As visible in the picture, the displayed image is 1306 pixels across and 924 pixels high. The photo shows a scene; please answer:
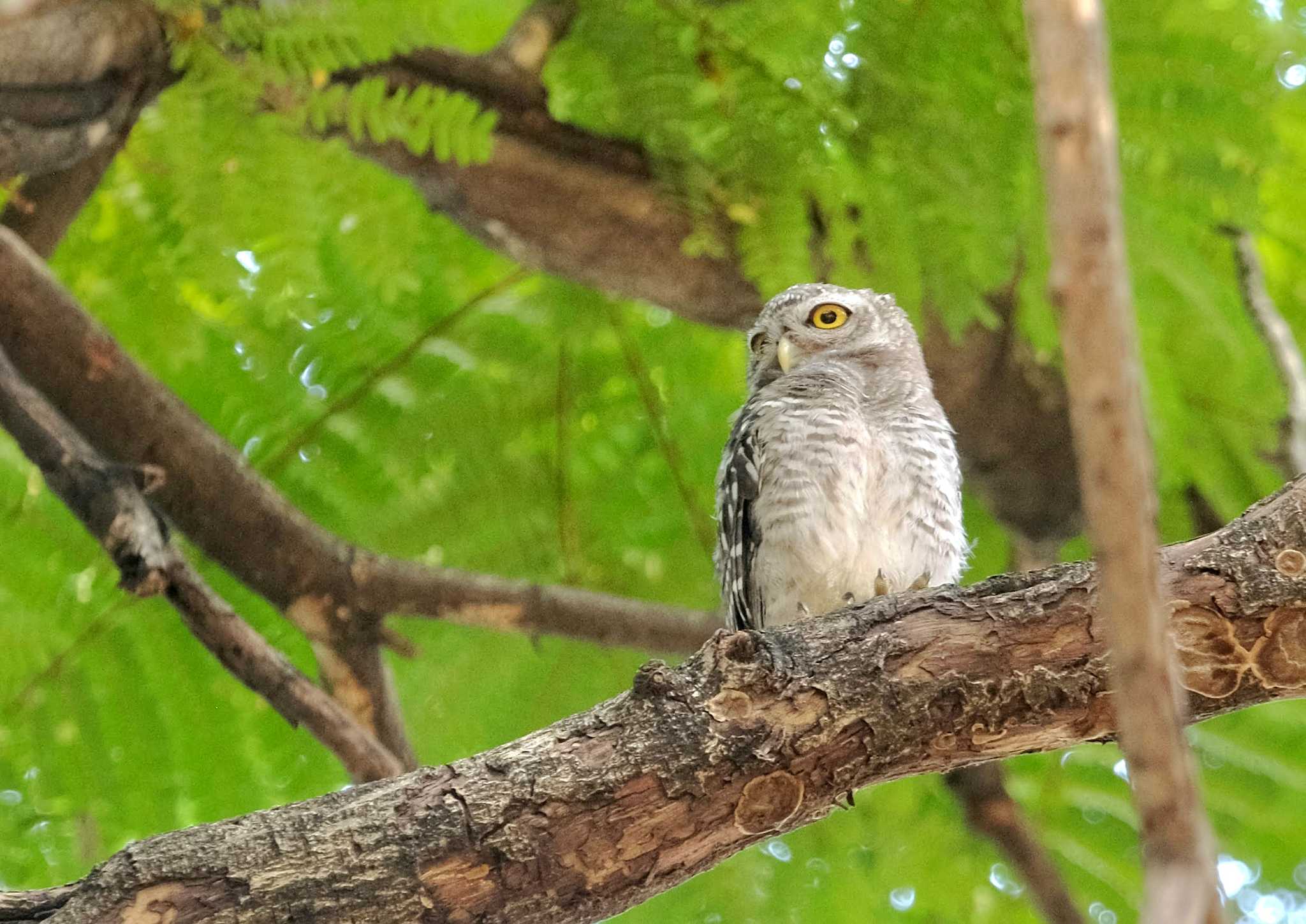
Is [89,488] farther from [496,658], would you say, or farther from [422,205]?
[422,205]

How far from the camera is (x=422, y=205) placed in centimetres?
489

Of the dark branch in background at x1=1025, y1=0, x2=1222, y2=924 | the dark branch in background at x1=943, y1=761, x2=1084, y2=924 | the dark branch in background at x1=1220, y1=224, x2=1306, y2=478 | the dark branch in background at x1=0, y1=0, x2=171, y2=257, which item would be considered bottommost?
the dark branch in background at x1=1025, y1=0, x2=1222, y2=924

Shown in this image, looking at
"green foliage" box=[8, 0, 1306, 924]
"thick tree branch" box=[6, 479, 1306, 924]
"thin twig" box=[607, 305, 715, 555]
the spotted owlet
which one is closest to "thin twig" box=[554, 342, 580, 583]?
"green foliage" box=[8, 0, 1306, 924]

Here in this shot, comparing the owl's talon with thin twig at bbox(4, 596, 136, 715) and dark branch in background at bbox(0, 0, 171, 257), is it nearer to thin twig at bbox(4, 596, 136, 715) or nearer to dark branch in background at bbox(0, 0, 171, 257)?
thin twig at bbox(4, 596, 136, 715)

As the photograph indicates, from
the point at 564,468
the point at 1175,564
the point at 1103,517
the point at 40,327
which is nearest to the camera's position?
the point at 1103,517

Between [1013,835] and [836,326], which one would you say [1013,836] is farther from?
[836,326]

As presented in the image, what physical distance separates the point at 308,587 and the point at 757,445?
4.47 ft

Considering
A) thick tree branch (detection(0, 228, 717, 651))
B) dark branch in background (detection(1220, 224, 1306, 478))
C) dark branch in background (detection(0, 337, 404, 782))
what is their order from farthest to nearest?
1. dark branch in background (detection(1220, 224, 1306, 478))
2. thick tree branch (detection(0, 228, 717, 651))
3. dark branch in background (detection(0, 337, 404, 782))

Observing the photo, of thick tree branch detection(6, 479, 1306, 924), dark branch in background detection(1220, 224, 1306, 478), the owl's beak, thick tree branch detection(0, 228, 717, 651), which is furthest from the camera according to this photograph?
the owl's beak

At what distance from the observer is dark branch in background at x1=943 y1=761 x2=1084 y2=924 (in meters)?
4.45

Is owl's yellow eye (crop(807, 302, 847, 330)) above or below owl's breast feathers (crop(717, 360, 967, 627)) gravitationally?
above

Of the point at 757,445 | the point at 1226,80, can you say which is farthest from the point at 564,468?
the point at 1226,80

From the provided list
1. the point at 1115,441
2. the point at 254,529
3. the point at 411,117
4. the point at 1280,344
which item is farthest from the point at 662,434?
the point at 1115,441

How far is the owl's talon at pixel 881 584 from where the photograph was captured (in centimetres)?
359
